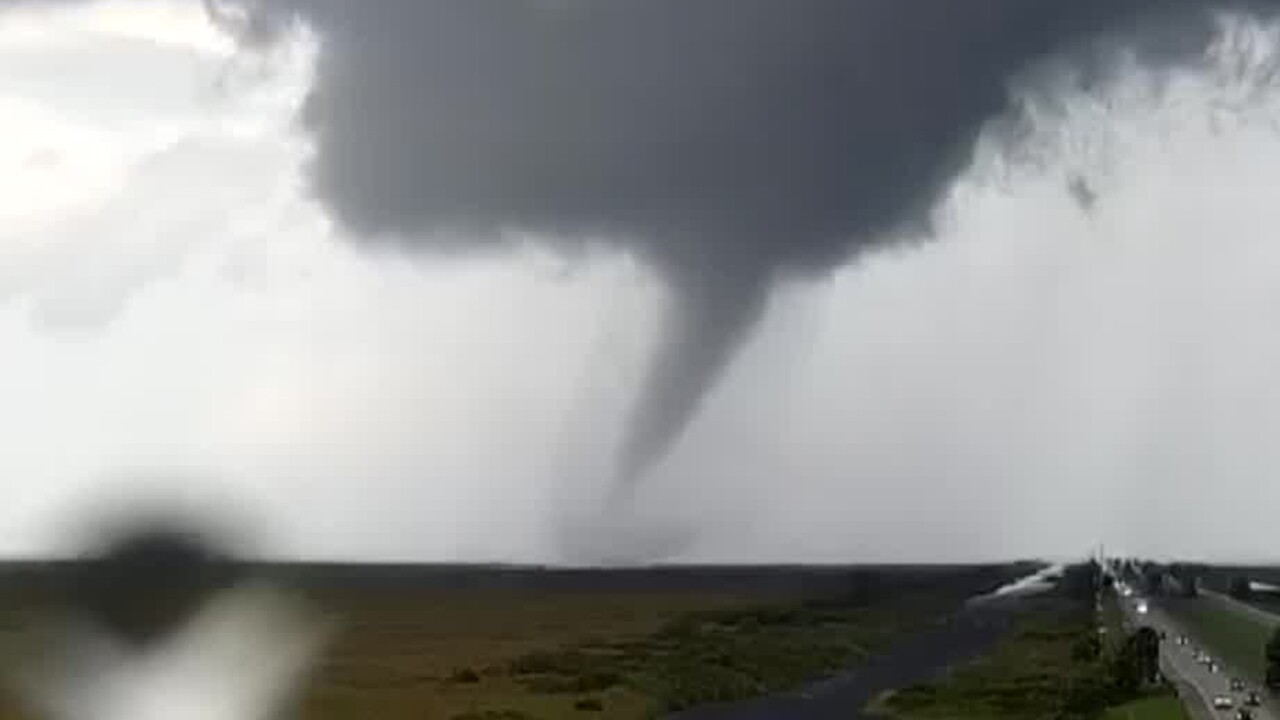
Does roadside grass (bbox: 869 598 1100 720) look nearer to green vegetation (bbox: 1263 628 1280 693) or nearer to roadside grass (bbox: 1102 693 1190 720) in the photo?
roadside grass (bbox: 1102 693 1190 720)

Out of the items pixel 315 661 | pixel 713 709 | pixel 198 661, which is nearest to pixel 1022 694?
pixel 713 709

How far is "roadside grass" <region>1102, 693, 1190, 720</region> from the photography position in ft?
411

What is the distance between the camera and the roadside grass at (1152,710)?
411 ft

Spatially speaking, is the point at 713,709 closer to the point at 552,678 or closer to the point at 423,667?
the point at 552,678

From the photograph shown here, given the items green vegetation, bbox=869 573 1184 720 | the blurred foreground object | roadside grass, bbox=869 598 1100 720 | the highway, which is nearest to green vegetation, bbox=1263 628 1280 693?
the highway

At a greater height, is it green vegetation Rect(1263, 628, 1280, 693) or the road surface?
green vegetation Rect(1263, 628, 1280, 693)

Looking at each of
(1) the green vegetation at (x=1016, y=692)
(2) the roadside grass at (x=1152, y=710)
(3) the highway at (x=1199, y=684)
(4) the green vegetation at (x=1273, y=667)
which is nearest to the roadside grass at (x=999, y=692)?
(1) the green vegetation at (x=1016, y=692)

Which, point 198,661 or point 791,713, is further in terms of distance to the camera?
point 791,713

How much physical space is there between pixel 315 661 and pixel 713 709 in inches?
1679

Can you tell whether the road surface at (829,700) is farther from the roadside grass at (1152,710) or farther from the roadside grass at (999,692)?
the roadside grass at (1152,710)

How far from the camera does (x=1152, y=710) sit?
427 feet

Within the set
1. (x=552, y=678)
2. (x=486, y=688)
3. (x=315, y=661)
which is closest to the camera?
(x=486, y=688)

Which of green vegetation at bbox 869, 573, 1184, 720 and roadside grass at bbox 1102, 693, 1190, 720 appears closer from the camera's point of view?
roadside grass at bbox 1102, 693, 1190, 720

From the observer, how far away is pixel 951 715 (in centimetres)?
14100
